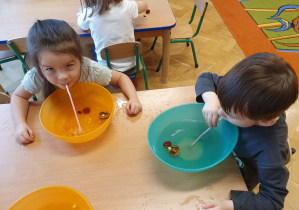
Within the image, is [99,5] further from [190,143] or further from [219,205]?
[219,205]

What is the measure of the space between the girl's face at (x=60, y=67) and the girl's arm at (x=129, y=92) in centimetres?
20

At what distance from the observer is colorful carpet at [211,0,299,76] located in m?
2.11

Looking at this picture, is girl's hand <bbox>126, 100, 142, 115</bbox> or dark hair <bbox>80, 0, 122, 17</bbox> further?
dark hair <bbox>80, 0, 122, 17</bbox>

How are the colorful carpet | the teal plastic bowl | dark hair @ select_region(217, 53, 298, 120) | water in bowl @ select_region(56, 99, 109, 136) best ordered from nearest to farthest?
dark hair @ select_region(217, 53, 298, 120) < the teal plastic bowl < water in bowl @ select_region(56, 99, 109, 136) < the colorful carpet

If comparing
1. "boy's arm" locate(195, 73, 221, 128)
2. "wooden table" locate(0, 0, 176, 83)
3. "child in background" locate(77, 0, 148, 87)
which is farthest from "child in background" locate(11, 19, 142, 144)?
"wooden table" locate(0, 0, 176, 83)

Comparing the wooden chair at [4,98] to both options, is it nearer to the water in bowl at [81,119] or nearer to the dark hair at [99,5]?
the water in bowl at [81,119]

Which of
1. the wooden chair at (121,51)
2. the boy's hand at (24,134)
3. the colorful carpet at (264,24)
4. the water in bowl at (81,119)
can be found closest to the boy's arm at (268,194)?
the water in bowl at (81,119)

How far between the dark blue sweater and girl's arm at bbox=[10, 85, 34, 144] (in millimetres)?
671

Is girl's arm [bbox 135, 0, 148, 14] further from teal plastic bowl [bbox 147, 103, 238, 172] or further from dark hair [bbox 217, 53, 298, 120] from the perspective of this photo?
dark hair [bbox 217, 53, 298, 120]

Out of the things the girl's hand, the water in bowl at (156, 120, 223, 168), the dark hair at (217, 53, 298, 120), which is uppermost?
the dark hair at (217, 53, 298, 120)

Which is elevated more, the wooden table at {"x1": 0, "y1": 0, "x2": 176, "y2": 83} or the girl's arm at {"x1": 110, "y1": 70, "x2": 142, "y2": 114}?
the wooden table at {"x1": 0, "y1": 0, "x2": 176, "y2": 83}

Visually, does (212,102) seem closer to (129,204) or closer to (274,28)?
(129,204)

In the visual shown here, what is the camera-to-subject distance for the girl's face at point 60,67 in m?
0.77

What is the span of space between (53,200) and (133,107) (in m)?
0.38
